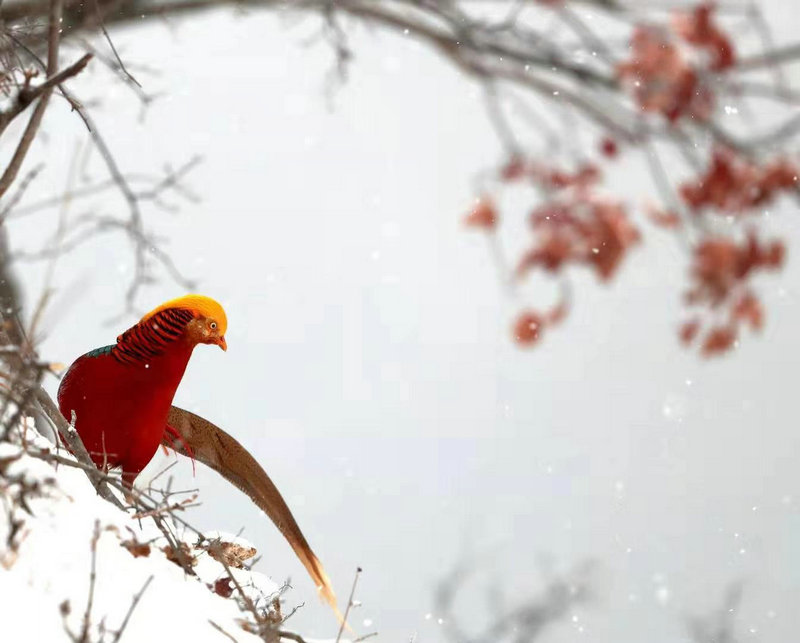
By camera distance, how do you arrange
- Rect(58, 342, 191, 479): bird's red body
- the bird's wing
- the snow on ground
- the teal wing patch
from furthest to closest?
1. the teal wing patch
2. Rect(58, 342, 191, 479): bird's red body
3. the bird's wing
4. the snow on ground

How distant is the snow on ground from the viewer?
3.57 feet

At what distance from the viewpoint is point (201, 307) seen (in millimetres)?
2582

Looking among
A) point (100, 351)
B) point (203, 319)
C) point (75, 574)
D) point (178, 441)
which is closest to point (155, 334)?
point (203, 319)

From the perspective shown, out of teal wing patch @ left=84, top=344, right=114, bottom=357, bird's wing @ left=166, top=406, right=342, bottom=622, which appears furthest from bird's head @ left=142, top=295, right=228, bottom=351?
bird's wing @ left=166, top=406, right=342, bottom=622

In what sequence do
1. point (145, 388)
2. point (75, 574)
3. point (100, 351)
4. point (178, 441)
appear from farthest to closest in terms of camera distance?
point (178, 441), point (100, 351), point (145, 388), point (75, 574)

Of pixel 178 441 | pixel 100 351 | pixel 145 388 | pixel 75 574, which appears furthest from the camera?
pixel 178 441

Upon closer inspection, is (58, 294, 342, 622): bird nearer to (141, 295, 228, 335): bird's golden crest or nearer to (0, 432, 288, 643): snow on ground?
(141, 295, 228, 335): bird's golden crest

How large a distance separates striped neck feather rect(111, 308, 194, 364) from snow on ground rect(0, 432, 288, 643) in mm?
979

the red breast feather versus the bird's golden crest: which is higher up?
the bird's golden crest

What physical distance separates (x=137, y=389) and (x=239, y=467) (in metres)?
0.45

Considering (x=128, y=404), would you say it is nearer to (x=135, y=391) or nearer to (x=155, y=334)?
(x=135, y=391)

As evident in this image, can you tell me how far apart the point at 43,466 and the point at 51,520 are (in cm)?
11

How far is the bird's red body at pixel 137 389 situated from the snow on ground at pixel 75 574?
0.96 meters

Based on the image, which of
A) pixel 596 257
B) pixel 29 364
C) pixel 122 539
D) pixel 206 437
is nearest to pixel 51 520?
pixel 122 539
